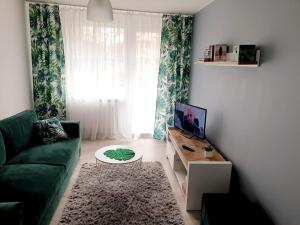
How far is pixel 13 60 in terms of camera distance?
11.1ft

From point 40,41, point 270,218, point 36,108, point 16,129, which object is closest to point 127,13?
point 40,41

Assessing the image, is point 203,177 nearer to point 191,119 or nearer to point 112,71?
point 191,119

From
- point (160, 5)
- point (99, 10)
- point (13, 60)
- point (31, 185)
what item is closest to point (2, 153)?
point (31, 185)

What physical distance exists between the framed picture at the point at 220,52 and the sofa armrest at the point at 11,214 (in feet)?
7.91

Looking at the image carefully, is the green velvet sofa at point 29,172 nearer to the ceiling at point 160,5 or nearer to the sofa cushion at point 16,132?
the sofa cushion at point 16,132

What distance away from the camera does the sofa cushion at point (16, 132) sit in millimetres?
2588

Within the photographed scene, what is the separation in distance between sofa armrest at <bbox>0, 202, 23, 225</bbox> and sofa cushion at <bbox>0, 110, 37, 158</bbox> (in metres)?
1.26

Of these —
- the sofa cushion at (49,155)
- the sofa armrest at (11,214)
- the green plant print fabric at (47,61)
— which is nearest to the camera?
the sofa armrest at (11,214)

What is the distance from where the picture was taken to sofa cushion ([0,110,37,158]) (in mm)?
2588

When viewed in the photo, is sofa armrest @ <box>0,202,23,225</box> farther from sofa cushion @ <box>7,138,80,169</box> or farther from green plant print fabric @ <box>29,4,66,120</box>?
green plant print fabric @ <box>29,4,66,120</box>

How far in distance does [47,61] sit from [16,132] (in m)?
1.74

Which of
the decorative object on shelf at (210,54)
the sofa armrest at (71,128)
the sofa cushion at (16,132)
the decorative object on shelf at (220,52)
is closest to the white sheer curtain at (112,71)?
the sofa armrest at (71,128)

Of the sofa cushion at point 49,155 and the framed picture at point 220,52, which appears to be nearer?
the sofa cushion at point 49,155

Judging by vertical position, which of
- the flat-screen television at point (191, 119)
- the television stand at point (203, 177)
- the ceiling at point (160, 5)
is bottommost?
the television stand at point (203, 177)
